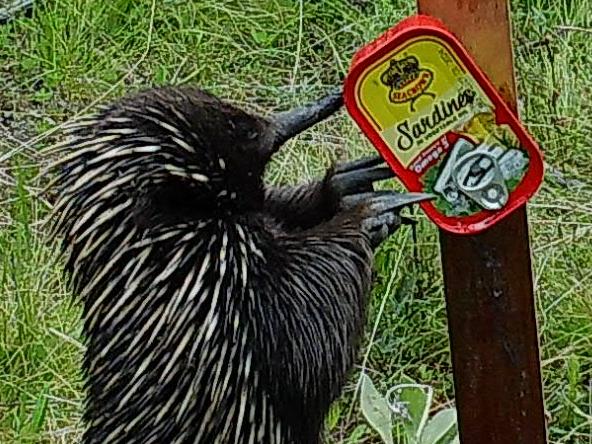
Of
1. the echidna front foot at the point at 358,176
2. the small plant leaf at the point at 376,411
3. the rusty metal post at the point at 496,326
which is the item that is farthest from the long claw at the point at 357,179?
the small plant leaf at the point at 376,411

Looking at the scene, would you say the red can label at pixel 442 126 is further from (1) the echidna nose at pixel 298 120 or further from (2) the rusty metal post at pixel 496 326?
(1) the echidna nose at pixel 298 120

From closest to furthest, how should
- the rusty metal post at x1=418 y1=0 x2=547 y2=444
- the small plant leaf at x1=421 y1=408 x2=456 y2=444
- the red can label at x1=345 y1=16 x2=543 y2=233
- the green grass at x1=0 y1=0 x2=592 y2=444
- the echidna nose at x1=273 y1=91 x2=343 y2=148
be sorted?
the red can label at x1=345 y1=16 x2=543 y2=233, the rusty metal post at x1=418 y1=0 x2=547 y2=444, the echidna nose at x1=273 y1=91 x2=343 y2=148, the small plant leaf at x1=421 y1=408 x2=456 y2=444, the green grass at x1=0 y1=0 x2=592 y2=444

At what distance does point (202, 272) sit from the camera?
6.42 ft

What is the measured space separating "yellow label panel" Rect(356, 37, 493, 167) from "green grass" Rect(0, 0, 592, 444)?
3.36 ft

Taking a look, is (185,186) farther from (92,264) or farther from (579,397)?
(579,397)

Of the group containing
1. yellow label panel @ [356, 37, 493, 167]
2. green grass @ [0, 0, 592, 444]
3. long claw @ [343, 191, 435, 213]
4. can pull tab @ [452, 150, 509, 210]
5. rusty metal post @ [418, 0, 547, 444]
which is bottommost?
green grass @ [0, 0, 592, 444]

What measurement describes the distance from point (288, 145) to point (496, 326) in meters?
1.43

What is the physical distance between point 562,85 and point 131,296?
1.64 metres

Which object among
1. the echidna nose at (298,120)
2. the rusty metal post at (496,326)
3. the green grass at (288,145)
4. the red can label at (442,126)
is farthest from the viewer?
the green grass at (288,145)

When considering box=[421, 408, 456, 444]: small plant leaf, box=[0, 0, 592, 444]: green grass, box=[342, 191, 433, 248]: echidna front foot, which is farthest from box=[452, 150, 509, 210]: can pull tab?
box=[0, 0, 592, 444]: green grass

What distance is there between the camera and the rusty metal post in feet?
6.14

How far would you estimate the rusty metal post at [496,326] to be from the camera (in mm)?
1870

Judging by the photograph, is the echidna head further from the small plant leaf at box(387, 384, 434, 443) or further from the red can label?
the small plant leaf at box(387, 384, 434, 443)

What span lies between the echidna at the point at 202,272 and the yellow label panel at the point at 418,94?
0.37 ft
